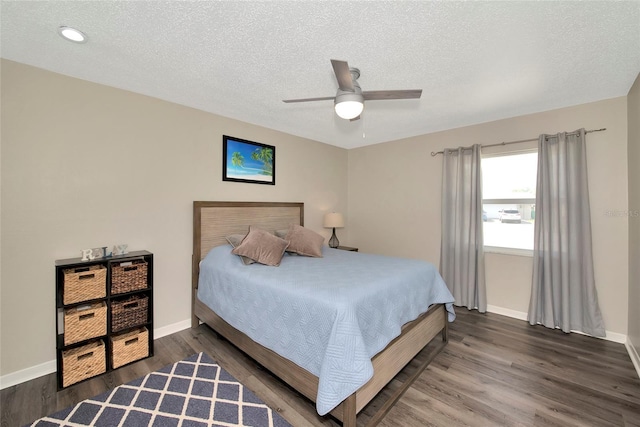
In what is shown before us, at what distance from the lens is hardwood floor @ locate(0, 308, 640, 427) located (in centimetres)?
182

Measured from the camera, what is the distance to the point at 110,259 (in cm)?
233

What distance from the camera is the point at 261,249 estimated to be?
9.36 ft

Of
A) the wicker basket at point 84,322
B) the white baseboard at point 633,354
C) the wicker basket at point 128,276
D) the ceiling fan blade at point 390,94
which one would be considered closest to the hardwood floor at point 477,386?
the white baseboard at point 633,354

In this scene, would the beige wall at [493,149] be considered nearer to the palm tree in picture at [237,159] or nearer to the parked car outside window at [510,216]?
the parked car outside window at [510,216]

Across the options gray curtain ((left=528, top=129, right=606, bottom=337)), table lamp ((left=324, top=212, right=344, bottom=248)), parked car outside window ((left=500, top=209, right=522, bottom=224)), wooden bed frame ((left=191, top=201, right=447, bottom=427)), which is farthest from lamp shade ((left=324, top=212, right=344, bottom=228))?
gray curtain ((left=528, top=129, right=606, bottom=337))

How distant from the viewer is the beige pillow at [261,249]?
109 inches

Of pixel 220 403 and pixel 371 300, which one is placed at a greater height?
pixel 371 300

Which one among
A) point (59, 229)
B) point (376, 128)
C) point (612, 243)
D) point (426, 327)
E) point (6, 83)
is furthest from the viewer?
point (376, 128)

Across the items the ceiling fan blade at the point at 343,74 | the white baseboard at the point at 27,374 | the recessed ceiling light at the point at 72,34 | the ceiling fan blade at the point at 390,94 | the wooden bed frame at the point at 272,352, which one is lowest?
the white baseboard at the point at 27,374

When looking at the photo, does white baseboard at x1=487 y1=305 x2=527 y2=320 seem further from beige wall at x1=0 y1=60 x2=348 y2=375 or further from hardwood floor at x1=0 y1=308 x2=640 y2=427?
beige wall at x1=0 y1=60 x2=348 y2=375

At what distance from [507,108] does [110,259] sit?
436 cm

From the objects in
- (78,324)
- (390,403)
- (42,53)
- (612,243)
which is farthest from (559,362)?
(42,53)

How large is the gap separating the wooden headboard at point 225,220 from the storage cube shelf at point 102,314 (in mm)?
632

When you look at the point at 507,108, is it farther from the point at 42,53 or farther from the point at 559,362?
the point at 42,53
